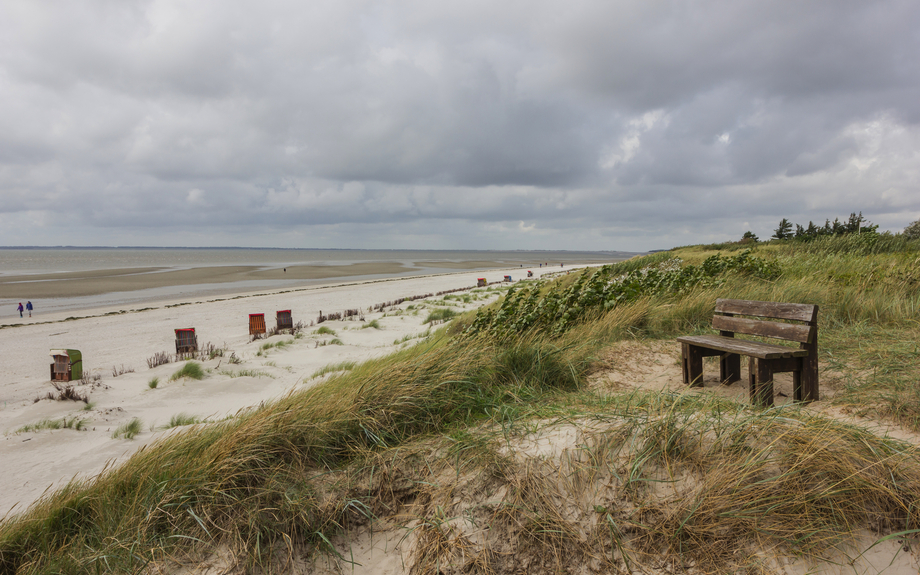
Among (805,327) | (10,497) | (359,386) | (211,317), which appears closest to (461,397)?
(359,386)

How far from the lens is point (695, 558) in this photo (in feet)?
7.19

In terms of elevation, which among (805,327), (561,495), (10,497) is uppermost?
(805,327)

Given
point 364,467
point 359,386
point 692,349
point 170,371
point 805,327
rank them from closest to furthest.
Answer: point 364,467 < point 359,386 < point 805,327 < point 692,349 < point 170,371

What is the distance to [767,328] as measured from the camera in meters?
4.27

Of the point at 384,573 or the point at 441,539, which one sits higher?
the point at 441,539

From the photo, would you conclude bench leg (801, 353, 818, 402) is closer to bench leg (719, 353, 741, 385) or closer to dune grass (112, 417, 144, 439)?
bench leg (719, 353, 741, 385)

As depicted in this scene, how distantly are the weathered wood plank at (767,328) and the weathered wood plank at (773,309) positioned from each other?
8 centimetres

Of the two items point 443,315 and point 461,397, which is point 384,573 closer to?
point 461,397

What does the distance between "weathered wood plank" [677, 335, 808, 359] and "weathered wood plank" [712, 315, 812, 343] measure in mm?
112

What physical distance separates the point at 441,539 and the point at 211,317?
17112mm

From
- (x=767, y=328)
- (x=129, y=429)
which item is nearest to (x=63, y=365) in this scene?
(x=129, y=429)

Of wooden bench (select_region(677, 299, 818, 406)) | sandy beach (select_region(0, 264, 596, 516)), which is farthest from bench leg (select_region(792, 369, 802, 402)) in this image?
sandy beach (select_region(0, 264, 596, 516))

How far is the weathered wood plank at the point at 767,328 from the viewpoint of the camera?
3840 mm

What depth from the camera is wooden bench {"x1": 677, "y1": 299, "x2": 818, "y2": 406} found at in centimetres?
372
